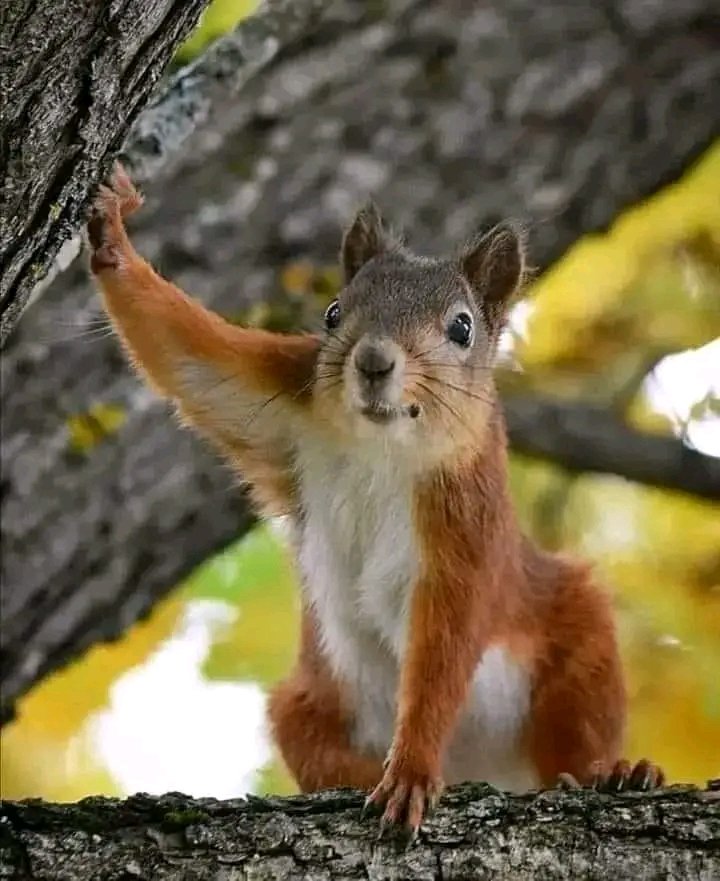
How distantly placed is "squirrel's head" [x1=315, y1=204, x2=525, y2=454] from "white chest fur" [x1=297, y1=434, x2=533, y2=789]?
180 millimetres

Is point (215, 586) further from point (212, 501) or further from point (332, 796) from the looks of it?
point (332, 796)

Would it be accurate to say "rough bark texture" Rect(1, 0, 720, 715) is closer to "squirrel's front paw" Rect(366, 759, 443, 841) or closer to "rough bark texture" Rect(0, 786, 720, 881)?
"squirrel's front paw" Rect(366, 759, 443, 841)

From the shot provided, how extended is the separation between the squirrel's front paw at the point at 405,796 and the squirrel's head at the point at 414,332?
689 millimetres

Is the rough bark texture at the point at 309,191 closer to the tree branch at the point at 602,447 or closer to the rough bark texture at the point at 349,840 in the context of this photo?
the tree branch at the point at 602,447

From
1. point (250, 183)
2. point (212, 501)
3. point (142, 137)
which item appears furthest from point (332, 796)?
→ point (250, 183)

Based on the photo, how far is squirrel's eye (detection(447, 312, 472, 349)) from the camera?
10.2 ft

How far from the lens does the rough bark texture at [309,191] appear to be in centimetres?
389

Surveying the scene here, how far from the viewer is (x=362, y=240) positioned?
335 cm

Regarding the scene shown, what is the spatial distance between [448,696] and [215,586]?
2.22 metres

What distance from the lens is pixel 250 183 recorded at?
423 cm

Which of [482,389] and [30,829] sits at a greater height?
[482,389]

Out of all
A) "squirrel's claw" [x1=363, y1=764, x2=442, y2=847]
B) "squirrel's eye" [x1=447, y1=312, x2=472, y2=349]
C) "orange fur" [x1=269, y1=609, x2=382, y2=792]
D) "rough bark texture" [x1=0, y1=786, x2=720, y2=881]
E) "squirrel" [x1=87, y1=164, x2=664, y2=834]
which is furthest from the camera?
"orange fur" [x1=269, y1=609, x2=382, y2=792]

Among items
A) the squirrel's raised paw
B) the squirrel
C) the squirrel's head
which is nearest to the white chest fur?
the squirrel

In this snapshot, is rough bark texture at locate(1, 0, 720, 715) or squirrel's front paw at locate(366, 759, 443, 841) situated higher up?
rough bark texture at locate(1, 0, 720, 715)
